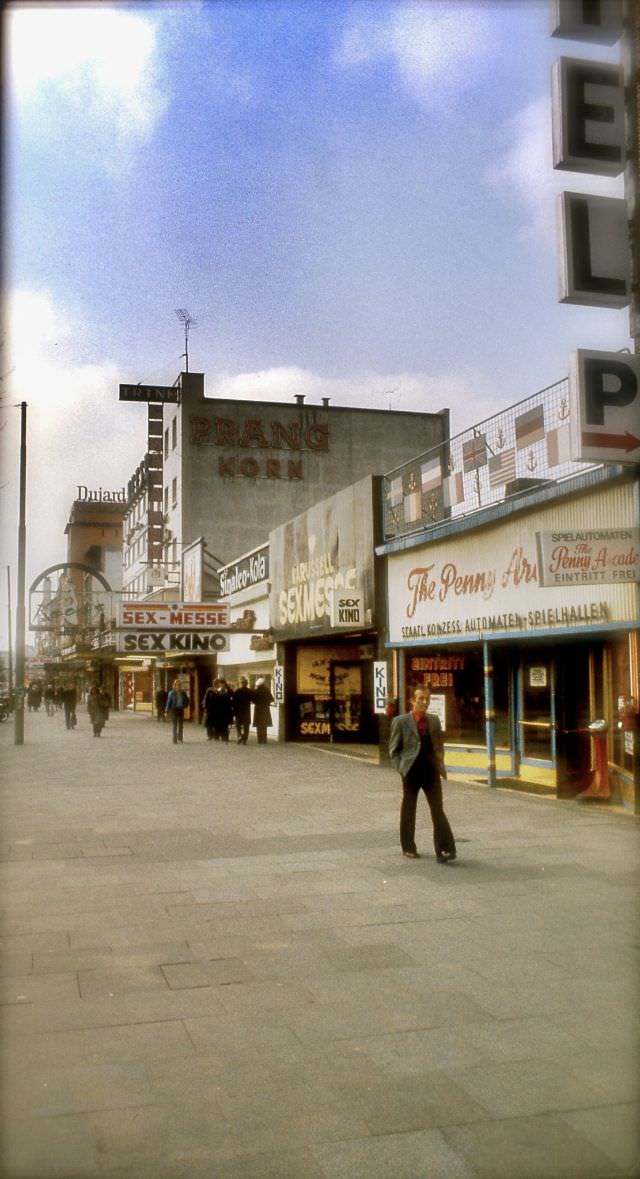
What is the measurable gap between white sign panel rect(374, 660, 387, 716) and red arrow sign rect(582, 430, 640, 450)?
416 inches

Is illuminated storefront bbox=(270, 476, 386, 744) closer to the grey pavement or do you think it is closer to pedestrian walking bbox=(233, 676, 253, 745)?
pedestrian walking bbox=(233, 676, 253, 745)

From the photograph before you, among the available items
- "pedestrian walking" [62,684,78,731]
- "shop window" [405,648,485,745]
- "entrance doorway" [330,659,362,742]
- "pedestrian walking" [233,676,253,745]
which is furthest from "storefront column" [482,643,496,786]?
"pedestrian walking" [62,684,78,731]

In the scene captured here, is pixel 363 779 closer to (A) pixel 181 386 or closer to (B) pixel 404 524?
(B) pixel 404 524

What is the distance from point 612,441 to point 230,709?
20734 mm

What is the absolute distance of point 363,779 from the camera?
18266 mm

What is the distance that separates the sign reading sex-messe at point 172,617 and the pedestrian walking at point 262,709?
2.51m

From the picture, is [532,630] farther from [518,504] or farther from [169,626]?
[169,626]

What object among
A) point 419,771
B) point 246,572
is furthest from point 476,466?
point 246,572

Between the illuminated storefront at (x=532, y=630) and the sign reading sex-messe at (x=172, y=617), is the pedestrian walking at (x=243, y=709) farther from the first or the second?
the illuminated storefront at (x=532, y=630)

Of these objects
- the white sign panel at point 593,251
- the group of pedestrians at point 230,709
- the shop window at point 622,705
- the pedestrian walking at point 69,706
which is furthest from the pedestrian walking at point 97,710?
the white sign panel at point 593,251

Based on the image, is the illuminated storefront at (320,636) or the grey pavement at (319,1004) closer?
the grey pavement at (319,1004)

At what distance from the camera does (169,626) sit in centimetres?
2952

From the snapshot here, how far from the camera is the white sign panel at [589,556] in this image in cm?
1211

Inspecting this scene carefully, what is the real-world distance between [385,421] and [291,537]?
24.1m
